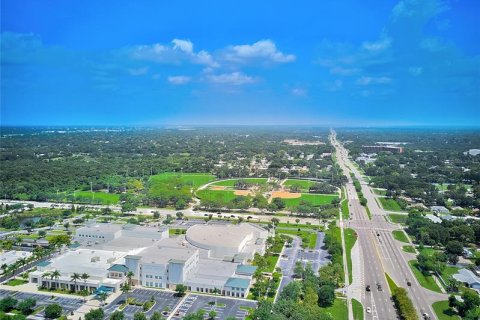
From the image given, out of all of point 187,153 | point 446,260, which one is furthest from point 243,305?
point 187,153

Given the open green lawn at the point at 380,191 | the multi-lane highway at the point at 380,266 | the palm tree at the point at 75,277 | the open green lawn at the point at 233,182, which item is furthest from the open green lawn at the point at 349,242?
the open green lawn at the point at 233,182

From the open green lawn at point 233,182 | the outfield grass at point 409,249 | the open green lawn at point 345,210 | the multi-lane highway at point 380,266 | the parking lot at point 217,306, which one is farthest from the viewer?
the open green lawn at point 233,182

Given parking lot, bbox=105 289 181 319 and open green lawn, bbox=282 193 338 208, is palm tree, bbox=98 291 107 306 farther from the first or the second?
open green lawn, bbox=282 193 338 208

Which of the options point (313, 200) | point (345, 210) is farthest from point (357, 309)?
point (313, 200)

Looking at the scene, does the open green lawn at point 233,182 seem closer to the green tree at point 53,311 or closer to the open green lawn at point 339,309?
the open green lawn at point 339,309

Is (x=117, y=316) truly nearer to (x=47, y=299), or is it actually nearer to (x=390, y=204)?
(x=47, y=299)

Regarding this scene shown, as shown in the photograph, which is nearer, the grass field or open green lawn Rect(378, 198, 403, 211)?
the grass field

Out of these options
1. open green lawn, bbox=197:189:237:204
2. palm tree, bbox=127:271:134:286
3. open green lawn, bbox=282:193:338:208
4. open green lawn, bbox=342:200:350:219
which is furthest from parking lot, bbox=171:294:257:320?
open green lawn, bbox=282:193:338:208
